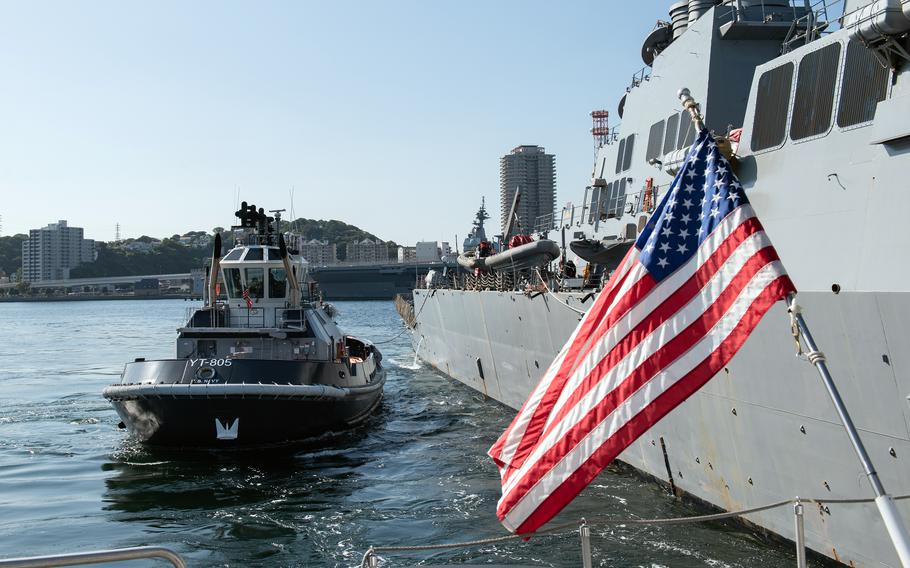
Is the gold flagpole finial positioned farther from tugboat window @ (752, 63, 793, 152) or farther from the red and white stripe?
tugboat window @ (752, 63, 793, 152)

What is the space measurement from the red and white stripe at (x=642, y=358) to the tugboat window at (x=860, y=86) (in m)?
5.02

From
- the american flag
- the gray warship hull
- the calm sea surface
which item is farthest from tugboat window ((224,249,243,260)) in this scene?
the american flag

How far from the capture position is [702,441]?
10445 millimetres

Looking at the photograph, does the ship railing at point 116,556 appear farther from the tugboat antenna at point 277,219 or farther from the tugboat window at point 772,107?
the tugboat antenna at point 277,219

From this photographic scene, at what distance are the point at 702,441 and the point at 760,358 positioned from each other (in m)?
2.02

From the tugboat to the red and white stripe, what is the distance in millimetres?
10520

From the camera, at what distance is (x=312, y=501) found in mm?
12648

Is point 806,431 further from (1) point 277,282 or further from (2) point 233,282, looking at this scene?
(2) point 233,282

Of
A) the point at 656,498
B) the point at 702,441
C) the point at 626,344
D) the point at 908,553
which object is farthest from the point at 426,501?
the point at 908,553

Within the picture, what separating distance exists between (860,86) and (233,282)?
13848 mm

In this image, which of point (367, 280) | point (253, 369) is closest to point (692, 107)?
point (253, 369)

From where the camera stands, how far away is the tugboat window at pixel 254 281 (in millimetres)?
18469

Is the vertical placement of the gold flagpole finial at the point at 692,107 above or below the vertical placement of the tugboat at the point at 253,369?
above

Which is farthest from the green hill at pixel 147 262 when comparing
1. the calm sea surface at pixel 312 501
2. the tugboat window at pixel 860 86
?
the tugboat window at pixel 860 86
